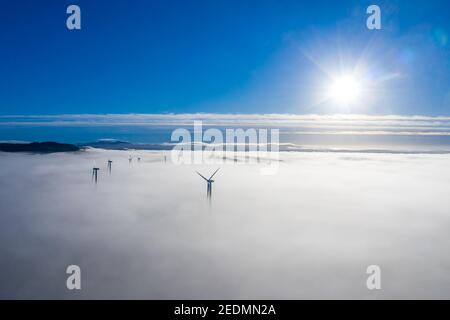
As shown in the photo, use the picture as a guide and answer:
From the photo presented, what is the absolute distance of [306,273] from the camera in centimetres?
12925

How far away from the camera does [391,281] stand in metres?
118

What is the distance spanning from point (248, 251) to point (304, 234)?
51.6m

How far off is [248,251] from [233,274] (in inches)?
1486
